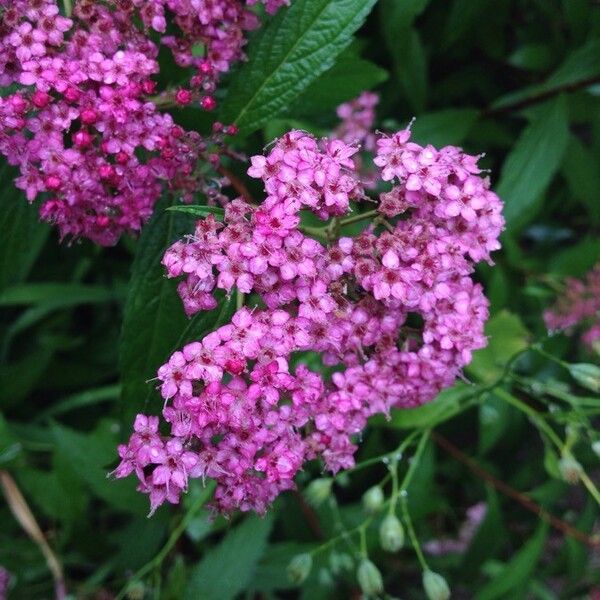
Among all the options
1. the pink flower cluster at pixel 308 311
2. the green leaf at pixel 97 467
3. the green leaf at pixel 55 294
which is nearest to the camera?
the pink flower cluster at pixel 308 311

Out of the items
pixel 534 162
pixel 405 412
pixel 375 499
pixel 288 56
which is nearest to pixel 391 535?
pixel 375 499

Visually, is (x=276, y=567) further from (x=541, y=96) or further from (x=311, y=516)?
(x=541, y=96)

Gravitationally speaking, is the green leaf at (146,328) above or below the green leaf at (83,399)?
above

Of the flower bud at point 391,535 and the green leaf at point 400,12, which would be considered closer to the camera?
the flower bud at point 391,535

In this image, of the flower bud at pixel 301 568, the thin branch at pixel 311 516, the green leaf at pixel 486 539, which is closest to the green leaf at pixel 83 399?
the thin branch at pixel 311 516

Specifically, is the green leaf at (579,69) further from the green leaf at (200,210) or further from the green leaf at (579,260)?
the green leaf at (200,210)

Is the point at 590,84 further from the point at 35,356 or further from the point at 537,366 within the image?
the point at 35,356

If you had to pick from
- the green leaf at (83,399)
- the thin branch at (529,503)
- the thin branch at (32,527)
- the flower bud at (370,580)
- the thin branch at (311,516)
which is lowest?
the thin branch at (32,527)
